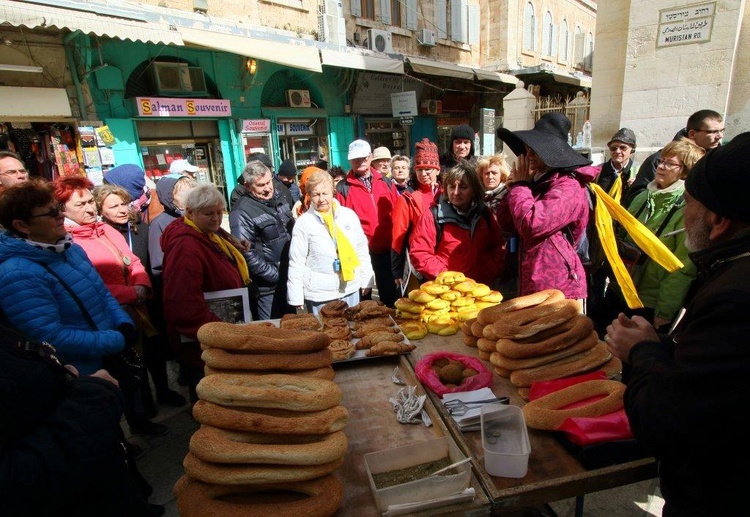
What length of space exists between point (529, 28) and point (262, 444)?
73.8 feet

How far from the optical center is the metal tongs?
173 cm

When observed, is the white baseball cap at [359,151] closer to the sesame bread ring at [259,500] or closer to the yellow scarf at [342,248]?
the yellow scarf at [342,248]

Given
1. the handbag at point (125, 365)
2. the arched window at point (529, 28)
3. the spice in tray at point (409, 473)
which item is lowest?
the handbag at point (125, 365)

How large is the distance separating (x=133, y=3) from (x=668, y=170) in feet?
30.7

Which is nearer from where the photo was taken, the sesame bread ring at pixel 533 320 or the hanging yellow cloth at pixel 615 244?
the sesame bread ring at pixel 533 320

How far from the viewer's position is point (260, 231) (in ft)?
13.0

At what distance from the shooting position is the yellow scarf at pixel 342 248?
3573 millimetres

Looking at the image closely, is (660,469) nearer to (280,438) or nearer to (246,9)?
(280,438)

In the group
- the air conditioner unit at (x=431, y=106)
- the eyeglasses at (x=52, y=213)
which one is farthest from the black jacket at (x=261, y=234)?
the air conditioner unit at (x=431, y=106)

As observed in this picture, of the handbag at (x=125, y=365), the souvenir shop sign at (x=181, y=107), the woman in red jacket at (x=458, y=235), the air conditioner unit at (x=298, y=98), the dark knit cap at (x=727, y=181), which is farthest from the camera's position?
the air conditioner unit at (x=298, y=98)

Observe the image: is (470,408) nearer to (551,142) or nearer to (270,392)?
(270,392)

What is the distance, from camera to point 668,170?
10.4 feet

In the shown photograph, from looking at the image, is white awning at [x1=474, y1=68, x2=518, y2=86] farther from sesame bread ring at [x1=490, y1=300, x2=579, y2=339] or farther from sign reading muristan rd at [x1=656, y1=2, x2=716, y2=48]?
sesame bread ring at [x1=490, y1=300, x2=579, y2=339]

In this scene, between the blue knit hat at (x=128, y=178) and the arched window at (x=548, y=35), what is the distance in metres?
22.4
